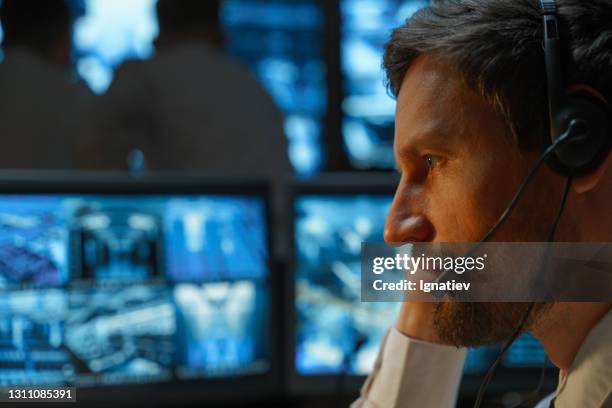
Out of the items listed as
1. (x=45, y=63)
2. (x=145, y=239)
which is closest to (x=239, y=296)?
(x=145, y=239)

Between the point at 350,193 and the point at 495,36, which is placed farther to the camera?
the point at 350,193

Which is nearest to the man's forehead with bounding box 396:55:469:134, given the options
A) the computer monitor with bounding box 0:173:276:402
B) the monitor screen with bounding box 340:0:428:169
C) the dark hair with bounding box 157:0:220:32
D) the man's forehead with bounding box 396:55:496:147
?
the man's forehead with bounding box 396:55:496:147

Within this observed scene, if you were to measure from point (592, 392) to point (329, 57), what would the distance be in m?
3.52

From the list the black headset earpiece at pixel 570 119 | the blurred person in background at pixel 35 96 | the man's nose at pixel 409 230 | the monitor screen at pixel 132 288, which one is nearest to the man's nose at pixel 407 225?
the man's nose at pixel 409 230

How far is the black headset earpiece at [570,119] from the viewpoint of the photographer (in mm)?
664

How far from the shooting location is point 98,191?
4.25 ft

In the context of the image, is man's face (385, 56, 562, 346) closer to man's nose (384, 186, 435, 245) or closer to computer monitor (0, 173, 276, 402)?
man's nose (384, 186, 435, 245)

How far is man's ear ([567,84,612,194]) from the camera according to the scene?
68 cm

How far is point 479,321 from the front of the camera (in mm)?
699

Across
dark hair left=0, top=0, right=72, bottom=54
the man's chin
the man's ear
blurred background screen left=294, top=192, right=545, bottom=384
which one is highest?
dark hair left=0, top=0, right=72, bottom=54

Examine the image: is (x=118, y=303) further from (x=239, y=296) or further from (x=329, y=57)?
(x=329, y=57)

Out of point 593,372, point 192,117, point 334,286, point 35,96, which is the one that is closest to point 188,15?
point 192,117

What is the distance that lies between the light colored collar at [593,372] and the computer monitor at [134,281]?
713 mm

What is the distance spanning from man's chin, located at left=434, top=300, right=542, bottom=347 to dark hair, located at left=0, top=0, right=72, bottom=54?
1662 mm
